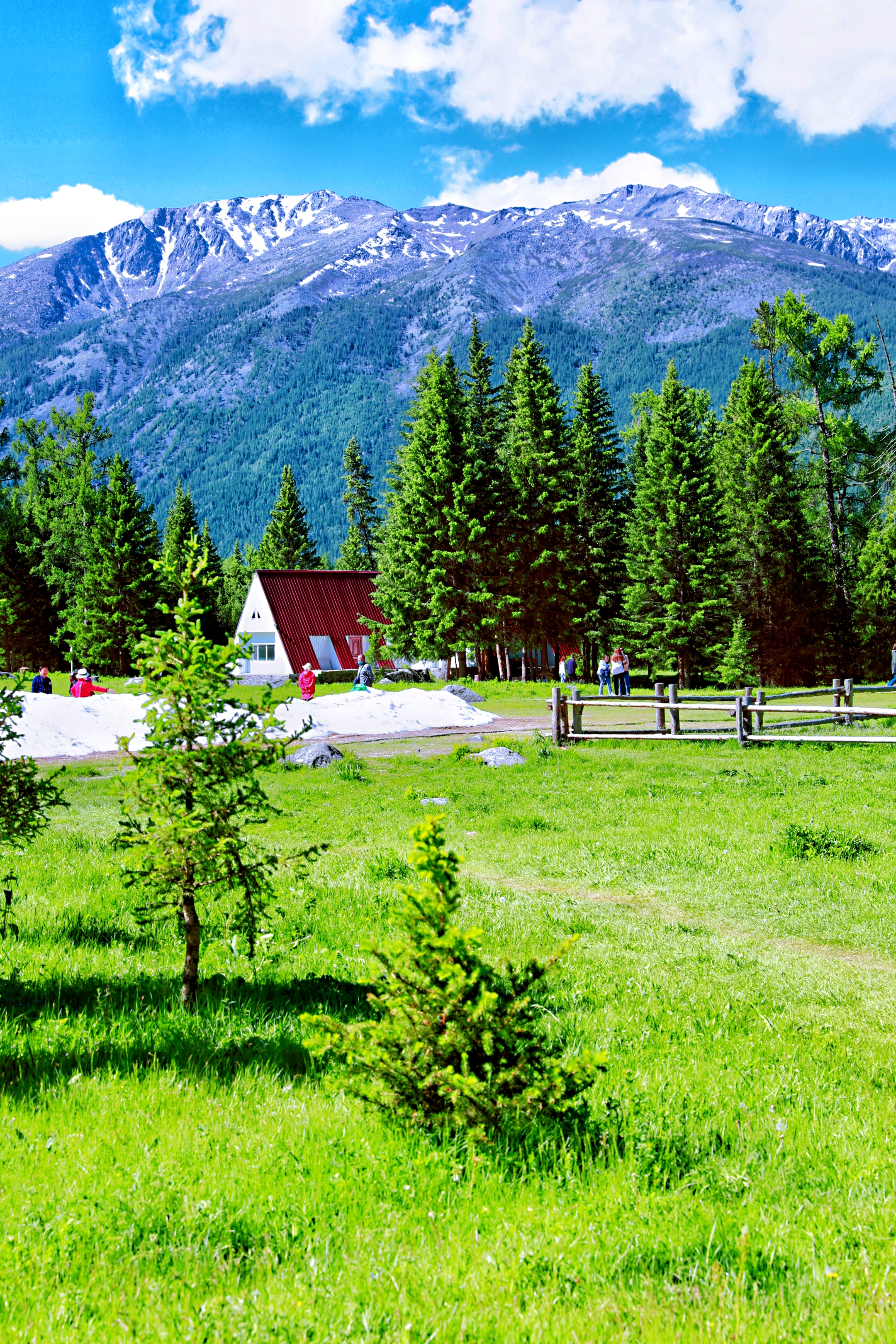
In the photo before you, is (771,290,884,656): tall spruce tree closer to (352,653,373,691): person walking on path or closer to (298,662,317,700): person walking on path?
(352,653,373,691): person walking on path

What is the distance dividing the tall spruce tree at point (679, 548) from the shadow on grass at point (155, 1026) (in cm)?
4685

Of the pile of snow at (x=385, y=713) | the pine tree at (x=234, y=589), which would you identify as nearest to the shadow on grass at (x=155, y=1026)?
the pile of snow at (x=385, y=713)

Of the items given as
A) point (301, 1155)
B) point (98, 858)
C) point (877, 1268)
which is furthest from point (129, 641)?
point (98, 858)

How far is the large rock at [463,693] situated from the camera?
35.4 meters

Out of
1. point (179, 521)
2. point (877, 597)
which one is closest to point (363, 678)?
point (877, 597)

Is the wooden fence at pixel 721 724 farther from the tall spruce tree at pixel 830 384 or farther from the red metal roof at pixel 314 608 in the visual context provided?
the red metal roof at pixel 314 608

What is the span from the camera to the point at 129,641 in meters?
5.48

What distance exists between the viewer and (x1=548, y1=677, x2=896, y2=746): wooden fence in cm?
2217

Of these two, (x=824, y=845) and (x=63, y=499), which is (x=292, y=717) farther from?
(x=63, y=499)

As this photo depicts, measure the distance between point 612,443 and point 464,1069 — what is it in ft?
186

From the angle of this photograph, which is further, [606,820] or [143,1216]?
[606,820]

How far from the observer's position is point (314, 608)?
228 feet

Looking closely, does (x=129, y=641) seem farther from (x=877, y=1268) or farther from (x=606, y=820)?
(x=606, y=820)

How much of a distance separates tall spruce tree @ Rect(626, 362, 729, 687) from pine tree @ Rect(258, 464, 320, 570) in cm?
3848
